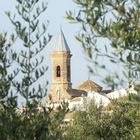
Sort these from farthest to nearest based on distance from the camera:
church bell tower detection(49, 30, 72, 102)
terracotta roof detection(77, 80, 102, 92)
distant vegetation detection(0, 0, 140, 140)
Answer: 1. church bell tower detection(49, 30, 72, 102)
2. terracotta roof detection(77, 80, 102, 92)
3. distant vegetation detection(0, 0, 140, 140)

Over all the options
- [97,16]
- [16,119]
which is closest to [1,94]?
[16,119]

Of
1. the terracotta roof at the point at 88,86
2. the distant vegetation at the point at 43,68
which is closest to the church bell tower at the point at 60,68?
the terracotta roof at the point at 88,86

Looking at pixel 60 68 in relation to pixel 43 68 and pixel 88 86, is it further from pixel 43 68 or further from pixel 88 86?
pixel 43 68

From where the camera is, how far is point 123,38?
5492mm

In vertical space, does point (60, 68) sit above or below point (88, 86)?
above

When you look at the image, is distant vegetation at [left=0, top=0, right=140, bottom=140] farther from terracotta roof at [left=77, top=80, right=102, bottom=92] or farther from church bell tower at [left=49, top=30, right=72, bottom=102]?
church bell tower at [left=49, top=30, right=72, bottom=102]

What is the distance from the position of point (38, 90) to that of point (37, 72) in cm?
37

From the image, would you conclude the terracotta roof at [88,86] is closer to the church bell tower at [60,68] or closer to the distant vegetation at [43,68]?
the church bell tower at [60,68]

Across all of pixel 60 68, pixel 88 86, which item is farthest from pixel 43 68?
pixel 60 68

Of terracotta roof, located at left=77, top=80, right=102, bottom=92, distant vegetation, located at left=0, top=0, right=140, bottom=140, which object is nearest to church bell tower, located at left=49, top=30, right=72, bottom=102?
terracotta roof, located at left=77, top=80, right=102, bottom=92

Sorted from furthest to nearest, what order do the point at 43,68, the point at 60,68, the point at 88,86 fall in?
1. the point at 60,68
2. the point at 88,86
3. the point at 43,68

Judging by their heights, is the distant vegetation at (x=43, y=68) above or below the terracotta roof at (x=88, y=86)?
below

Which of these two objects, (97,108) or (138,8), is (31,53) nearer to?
(138,8)

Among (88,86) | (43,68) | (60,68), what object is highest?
(60,68)
